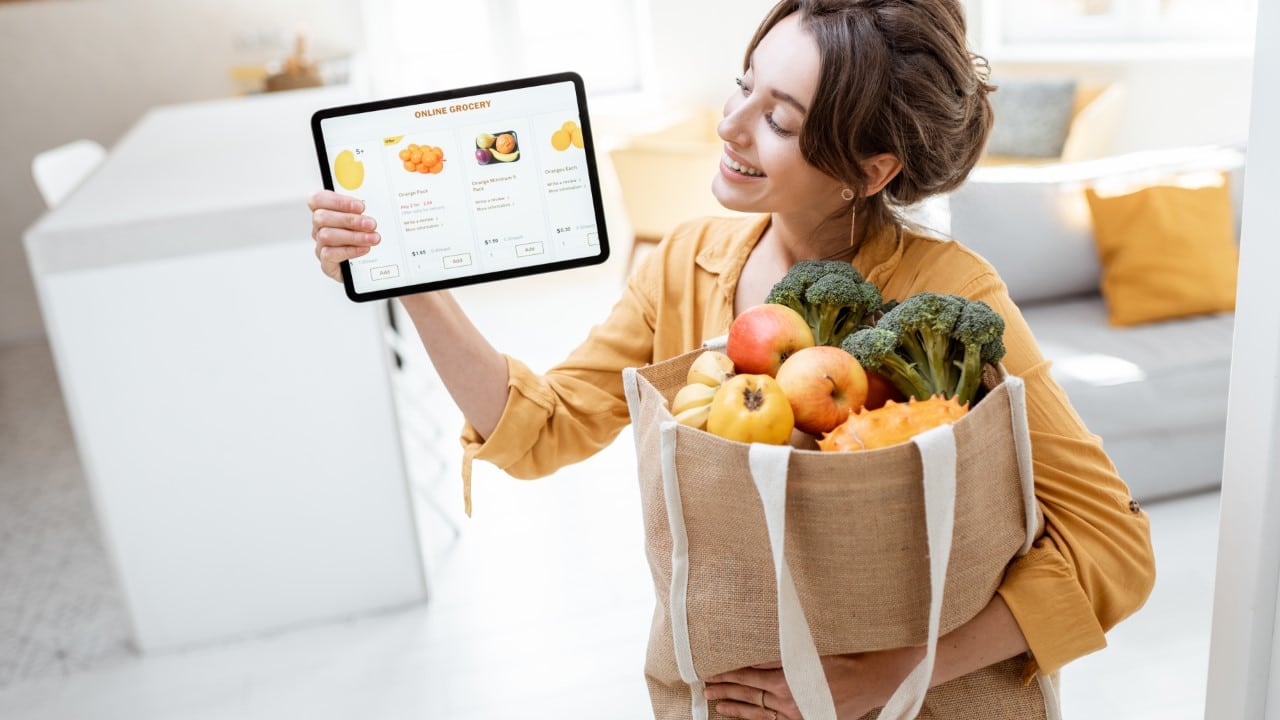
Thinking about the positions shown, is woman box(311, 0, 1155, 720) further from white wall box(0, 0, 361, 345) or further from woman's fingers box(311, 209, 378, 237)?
white wall box(0, 0, 361, 345)

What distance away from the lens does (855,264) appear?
1.20 metres

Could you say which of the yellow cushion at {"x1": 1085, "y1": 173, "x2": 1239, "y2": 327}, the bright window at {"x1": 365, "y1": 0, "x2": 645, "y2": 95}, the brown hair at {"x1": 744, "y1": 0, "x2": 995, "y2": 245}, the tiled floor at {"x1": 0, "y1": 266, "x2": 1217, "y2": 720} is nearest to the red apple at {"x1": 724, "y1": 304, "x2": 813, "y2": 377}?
the brown hair at {"x1": 744, "y1": 0, "x2": 995, "y2": 245}

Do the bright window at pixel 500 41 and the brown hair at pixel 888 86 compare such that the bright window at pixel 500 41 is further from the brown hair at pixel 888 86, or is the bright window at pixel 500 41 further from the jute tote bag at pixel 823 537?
the jute tote bag at pixel 823 537

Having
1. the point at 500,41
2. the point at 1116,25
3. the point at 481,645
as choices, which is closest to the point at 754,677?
the point at 481,645

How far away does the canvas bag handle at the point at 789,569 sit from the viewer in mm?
796

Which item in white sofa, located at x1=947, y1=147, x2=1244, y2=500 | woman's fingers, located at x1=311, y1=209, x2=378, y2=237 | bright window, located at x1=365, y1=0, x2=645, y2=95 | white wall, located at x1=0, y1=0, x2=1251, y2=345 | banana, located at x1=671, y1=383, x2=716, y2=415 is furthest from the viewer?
bright window, located at x1=365, y1=0, x2=645, y2=95

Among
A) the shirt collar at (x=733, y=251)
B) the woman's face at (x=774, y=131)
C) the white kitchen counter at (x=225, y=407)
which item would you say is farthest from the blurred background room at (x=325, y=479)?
the woman's face at (x=774, y=131)

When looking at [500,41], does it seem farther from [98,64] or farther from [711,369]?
[711,369]

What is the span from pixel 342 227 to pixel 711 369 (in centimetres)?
39

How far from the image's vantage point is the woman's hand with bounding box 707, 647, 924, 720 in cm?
97

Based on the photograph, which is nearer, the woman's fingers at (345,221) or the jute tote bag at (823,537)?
the jute tote bag at (823,537)

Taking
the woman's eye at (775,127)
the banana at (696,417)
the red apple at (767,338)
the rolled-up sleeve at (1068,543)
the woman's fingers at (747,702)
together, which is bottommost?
the woman's fingers at (747,702)

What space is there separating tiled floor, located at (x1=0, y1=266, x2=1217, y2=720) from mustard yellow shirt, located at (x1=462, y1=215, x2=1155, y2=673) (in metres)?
1.10

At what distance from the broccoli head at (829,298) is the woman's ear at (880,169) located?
0.20 m
